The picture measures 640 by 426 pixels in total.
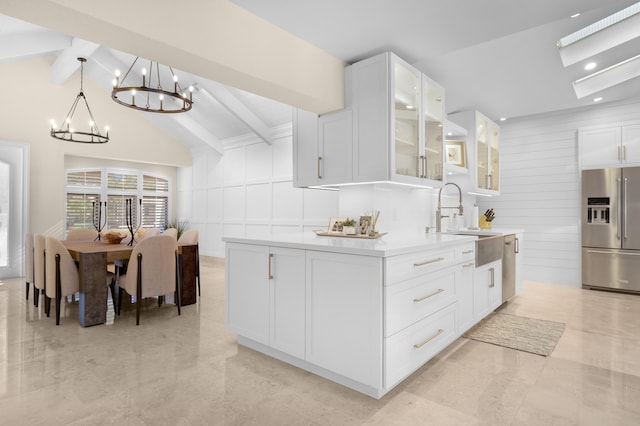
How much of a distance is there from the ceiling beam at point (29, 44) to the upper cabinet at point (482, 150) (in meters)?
5.97

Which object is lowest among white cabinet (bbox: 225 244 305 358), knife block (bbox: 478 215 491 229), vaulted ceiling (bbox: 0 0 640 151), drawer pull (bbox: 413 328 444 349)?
drawer pull (bbox: 413 328 444 349)

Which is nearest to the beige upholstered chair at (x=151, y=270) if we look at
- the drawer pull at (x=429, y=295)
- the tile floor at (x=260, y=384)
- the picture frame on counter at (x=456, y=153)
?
the tile floor at (x=260, y=384)

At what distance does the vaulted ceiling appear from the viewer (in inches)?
90.5

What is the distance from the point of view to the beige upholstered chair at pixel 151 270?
135 inches

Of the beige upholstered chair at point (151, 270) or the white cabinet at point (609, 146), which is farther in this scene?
the white cabinet at point (609, 146)

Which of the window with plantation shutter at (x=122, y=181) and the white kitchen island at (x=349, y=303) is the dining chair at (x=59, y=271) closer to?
the white kitchen island at (x=349, y=303)

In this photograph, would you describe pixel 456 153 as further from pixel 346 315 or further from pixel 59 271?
pixel 59 271

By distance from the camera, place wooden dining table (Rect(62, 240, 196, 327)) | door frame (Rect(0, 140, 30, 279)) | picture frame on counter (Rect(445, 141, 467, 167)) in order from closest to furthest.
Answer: wooden dining table (Rect(62, 240, 196, 327)) → picture frame on counter (Rect(445, 141, 467, 167)) → door frame (Rect(0, 140, 30, 279))

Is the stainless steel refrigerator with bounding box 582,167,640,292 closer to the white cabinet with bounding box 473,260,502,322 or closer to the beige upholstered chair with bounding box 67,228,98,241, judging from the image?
the white cabinet with bounding box 473,260,502,322

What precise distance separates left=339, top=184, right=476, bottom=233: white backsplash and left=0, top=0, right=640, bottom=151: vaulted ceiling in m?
0.99

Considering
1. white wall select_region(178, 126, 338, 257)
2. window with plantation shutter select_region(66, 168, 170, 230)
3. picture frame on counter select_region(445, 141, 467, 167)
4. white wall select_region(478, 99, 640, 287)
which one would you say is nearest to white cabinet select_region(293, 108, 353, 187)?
picture frame on counter select_region(445, 141, 467, 167)

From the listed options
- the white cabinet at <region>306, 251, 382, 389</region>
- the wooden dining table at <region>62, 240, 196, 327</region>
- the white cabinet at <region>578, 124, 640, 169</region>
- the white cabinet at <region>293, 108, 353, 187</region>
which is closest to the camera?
the white cabinet at <region>306, 251, 382, 389</region>

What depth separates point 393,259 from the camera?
6.58ft

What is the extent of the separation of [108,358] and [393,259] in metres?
2.22
